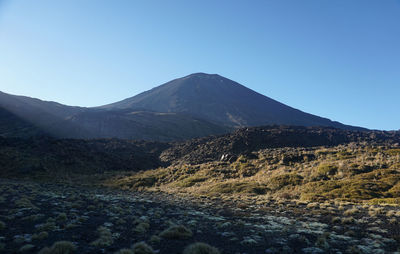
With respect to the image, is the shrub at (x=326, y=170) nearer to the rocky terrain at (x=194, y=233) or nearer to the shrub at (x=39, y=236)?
the rocky terrain at (x=194, y=233)

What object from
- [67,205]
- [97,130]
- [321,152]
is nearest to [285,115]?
[97,130]

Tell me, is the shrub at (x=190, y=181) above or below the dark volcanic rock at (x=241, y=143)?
below

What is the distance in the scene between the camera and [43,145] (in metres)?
54.8

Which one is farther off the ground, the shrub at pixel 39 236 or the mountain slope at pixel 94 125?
the mountain slope at pixel 94 125

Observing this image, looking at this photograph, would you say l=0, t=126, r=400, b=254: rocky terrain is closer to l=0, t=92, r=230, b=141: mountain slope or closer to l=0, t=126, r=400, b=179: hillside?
l=0, t=126, r=400, b=179: hillside

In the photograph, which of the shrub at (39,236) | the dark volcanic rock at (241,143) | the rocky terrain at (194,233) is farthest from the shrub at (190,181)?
the shrub at (39,236)

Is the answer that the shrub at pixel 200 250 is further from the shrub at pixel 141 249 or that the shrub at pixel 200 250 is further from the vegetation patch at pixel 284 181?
the vegetation patch at pixel 284 181

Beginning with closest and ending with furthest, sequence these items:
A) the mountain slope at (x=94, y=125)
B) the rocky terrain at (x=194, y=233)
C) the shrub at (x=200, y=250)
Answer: the shrub at (x=200, y=250) < the rocky terrain at (x=194, y=233) < the mountain slope at (x=94, y=125)

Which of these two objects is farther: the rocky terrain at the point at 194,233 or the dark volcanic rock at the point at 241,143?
the dark volcanic rock at the point at 241,143

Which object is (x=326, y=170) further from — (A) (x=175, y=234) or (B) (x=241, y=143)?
(B) (x=241, y=143)

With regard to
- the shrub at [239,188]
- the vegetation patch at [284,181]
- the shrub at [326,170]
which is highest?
the shrub at [326,170]

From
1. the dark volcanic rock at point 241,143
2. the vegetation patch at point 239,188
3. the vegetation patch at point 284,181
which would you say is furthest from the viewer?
the dark volcanic rock at point 241,143

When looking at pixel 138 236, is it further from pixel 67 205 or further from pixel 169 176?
pixel 169 176

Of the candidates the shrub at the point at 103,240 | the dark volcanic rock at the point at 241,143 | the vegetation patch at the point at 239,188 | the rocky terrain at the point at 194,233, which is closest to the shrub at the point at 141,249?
the rocky terrain at the point at 194,233
